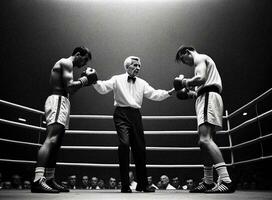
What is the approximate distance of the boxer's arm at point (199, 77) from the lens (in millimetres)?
2281

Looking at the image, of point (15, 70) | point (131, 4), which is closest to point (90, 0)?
point (131, 4)

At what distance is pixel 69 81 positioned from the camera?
7.82 ft

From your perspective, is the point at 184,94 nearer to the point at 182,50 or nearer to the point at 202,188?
the point at 182,50

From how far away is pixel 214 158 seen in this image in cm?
217

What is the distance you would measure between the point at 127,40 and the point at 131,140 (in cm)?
256

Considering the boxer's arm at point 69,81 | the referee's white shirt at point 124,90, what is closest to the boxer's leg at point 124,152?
the referee's white shirt at point 124,90

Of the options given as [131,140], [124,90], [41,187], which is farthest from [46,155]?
[124,90]

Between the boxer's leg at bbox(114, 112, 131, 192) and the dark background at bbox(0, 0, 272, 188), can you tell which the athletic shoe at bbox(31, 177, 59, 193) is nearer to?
the boxer's leg at bbox(114, 112, 131, 192)

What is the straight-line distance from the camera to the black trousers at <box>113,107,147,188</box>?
2.39m

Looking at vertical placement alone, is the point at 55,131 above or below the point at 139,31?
below

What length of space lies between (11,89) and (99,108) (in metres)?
1.50

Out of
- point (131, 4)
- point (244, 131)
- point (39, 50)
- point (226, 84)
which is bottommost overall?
point (244, 131)

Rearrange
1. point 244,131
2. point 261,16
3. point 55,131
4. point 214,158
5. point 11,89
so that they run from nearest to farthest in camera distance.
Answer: point 214,158, point 55,131, point 261,16, point 11,89, point 244,131

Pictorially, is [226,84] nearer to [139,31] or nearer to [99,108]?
[139,31]
